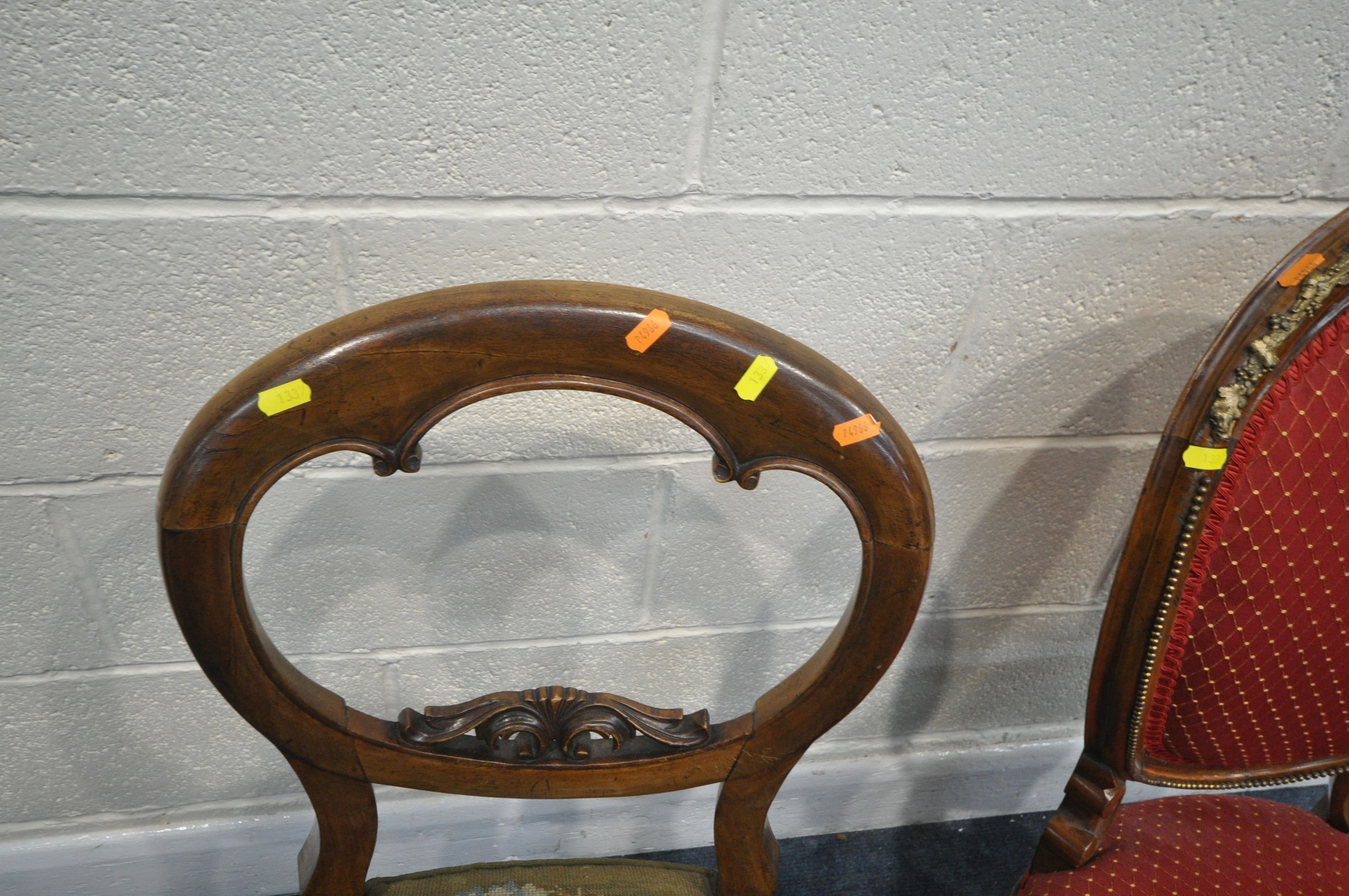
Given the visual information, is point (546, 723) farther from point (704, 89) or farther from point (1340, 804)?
point (1340, 804)

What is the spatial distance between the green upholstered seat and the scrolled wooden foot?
1.10 ft

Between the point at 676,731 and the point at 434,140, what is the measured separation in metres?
0.49

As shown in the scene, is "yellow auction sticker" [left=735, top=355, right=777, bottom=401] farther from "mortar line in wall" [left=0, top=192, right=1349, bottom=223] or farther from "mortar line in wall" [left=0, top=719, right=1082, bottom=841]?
"mortar line in wall" [left=0, top=719, right=1082, bottom=841]

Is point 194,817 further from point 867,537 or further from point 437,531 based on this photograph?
point 867,537

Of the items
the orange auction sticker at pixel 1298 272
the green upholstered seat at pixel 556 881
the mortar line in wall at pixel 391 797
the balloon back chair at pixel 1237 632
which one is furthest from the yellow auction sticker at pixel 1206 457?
the mortar line in wall at pixel 391 797

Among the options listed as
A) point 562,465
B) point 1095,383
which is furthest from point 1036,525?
point 562,465

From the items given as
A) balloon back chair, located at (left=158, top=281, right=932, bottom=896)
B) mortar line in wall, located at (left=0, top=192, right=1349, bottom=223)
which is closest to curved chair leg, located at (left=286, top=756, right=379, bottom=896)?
balloon back chair, located at (left=158, top=281, right=932, bottom=896)

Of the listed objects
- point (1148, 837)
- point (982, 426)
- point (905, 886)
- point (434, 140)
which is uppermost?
point (434, 140)

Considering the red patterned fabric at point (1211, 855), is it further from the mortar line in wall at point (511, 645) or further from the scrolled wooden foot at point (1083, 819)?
the mortar line in wall at point (511, 645)

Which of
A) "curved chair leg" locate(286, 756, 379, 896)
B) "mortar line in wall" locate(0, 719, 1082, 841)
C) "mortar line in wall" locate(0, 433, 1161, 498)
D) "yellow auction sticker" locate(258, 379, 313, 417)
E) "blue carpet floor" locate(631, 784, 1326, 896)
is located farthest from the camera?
"blue carpet floor" locate(631, 784, 1326, 896)

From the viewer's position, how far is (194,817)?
42.9 inches

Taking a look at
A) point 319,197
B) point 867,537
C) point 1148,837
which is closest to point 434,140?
point 319,197

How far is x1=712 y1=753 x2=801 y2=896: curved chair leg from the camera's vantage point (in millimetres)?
550

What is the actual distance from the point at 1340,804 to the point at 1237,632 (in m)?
0.33
